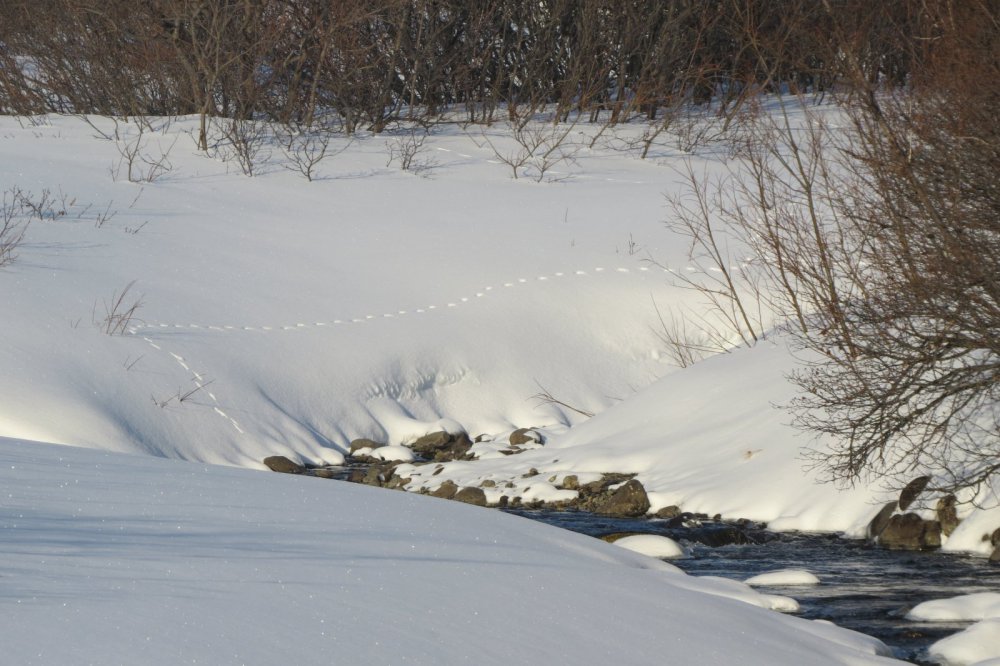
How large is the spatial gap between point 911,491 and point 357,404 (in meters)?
6.28

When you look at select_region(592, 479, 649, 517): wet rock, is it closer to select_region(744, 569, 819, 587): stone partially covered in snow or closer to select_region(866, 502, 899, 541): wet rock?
select_region(866, 502, 899, 541): wet rock

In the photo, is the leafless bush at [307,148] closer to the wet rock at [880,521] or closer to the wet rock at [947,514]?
the wet rock at [880,521]

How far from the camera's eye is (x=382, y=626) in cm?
365

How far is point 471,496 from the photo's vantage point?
36.1 ft

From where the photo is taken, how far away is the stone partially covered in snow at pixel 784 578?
7.47 meters

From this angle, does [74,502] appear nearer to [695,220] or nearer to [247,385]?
[247,385]

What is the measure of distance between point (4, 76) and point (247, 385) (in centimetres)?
1174

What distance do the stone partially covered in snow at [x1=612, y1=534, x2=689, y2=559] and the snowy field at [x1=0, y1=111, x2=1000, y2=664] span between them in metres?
1.33

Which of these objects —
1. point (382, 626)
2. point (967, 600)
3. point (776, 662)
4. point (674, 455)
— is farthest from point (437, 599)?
point (674, 455)

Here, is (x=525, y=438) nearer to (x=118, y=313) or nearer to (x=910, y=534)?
(x=118, y=313)

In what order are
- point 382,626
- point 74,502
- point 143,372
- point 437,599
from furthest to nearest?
point 143,372 → point 74,502 → point 437,599 → point 382,626

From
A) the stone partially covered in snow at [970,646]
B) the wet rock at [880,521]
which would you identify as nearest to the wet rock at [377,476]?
the wet rock at [880,521]

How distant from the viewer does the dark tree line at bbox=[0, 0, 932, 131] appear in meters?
20.9

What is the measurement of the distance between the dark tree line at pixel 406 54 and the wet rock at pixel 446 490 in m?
10.3
